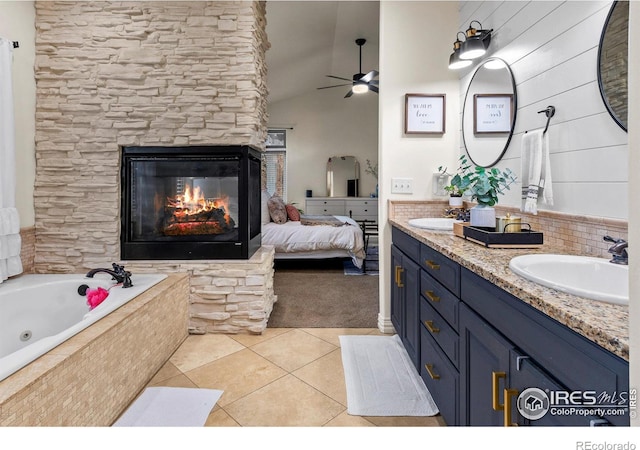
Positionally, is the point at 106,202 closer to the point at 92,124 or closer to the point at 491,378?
the point at 92,124

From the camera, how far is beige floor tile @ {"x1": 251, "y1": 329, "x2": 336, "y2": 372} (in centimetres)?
213

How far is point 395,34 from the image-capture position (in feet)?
8.22

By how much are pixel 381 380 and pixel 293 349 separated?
66 centimetres

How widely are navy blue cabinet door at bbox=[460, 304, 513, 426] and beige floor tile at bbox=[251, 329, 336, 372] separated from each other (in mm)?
1127

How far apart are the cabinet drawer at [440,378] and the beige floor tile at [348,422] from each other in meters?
0.34

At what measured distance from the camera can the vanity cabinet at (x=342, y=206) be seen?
7.35 metres

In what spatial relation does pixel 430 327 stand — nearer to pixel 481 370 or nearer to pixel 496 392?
pixel 481 370

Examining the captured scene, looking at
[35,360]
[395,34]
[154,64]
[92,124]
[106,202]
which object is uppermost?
[395,34]

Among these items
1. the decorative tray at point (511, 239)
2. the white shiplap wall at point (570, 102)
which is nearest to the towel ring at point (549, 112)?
the white shiplap wall at point (570, 102)

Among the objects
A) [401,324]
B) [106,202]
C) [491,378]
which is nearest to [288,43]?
[106,202]
